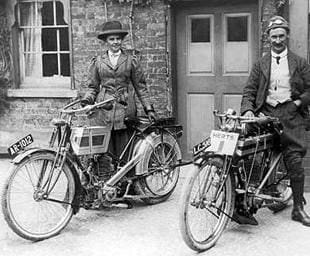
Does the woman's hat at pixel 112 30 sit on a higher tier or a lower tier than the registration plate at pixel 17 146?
higher

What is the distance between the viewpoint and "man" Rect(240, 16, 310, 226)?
5.14m

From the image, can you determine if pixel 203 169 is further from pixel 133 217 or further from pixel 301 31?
pixel 301 31

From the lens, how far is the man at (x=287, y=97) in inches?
202

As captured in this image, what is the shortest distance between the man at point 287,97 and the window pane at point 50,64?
13.0ft

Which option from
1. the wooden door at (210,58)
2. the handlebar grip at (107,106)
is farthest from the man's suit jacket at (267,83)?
the wooden door at (210,58)

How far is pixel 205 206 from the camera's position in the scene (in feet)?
14.7

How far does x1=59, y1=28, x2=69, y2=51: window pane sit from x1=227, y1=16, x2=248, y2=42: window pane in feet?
7.97

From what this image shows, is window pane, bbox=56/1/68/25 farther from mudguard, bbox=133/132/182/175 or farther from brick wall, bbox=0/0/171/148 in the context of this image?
mudguard, bbox=133/132/182/175

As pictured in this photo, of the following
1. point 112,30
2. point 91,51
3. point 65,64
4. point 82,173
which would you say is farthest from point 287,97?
point 65,64

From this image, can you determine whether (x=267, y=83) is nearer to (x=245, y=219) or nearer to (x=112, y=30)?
(x=245, y=219)

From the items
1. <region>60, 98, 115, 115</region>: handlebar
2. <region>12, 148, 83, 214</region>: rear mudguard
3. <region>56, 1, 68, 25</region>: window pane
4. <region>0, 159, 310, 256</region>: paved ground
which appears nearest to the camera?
<region>0, 159, 310, 256</region>: paved ground

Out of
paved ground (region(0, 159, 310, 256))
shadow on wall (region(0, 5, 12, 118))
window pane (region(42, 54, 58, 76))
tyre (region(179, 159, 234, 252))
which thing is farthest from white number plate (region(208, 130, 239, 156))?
shadow on wall (region(0, 5, 12, 118))

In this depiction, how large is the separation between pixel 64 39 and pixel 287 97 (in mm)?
4165

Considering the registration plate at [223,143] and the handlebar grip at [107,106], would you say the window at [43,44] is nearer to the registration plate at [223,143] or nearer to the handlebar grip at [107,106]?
the handlebar grip at [107,106]
